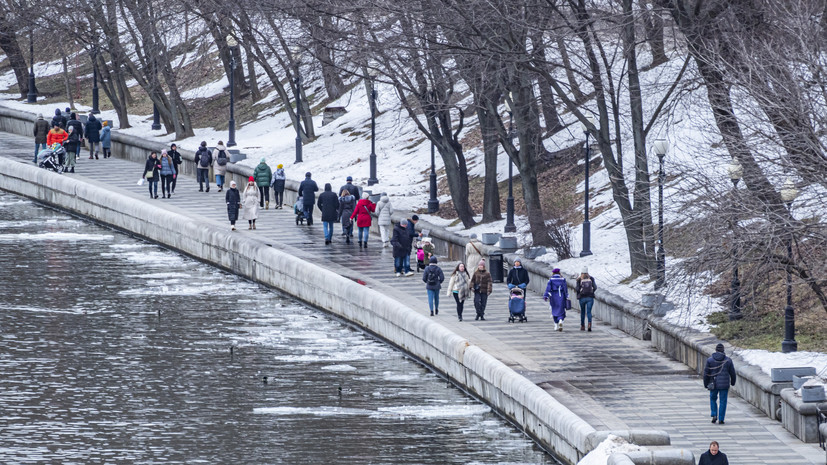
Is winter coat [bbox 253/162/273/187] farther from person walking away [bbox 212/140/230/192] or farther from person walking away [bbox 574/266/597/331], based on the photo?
person walking away [bbox 574/266/597/331]

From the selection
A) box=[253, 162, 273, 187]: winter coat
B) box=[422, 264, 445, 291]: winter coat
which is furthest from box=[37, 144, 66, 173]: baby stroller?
box=[422, 264, 445, 291]: winter coat

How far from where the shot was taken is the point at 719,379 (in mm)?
21031

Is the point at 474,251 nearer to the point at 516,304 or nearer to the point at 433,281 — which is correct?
the point at 433,281

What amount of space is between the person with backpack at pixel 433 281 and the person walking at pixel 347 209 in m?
7.66

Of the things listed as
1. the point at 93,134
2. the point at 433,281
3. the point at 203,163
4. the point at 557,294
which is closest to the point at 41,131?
the point at 93,134

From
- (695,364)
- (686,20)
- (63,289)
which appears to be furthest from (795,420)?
(63,289)

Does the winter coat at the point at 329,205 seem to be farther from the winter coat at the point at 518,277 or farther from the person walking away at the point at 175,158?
the person walking away at the point at 175,158

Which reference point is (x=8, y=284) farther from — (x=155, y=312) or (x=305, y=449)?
(x=305, y=449)

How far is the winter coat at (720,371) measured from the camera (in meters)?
21.0

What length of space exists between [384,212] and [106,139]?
18.7 m

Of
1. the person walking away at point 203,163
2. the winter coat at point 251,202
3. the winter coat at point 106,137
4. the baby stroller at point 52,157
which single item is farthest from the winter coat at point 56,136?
the winter coat at point 251,202

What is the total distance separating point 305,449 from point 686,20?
34.2 feet

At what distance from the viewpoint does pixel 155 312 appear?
33.2 meters

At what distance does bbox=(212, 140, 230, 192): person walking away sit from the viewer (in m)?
43.6
